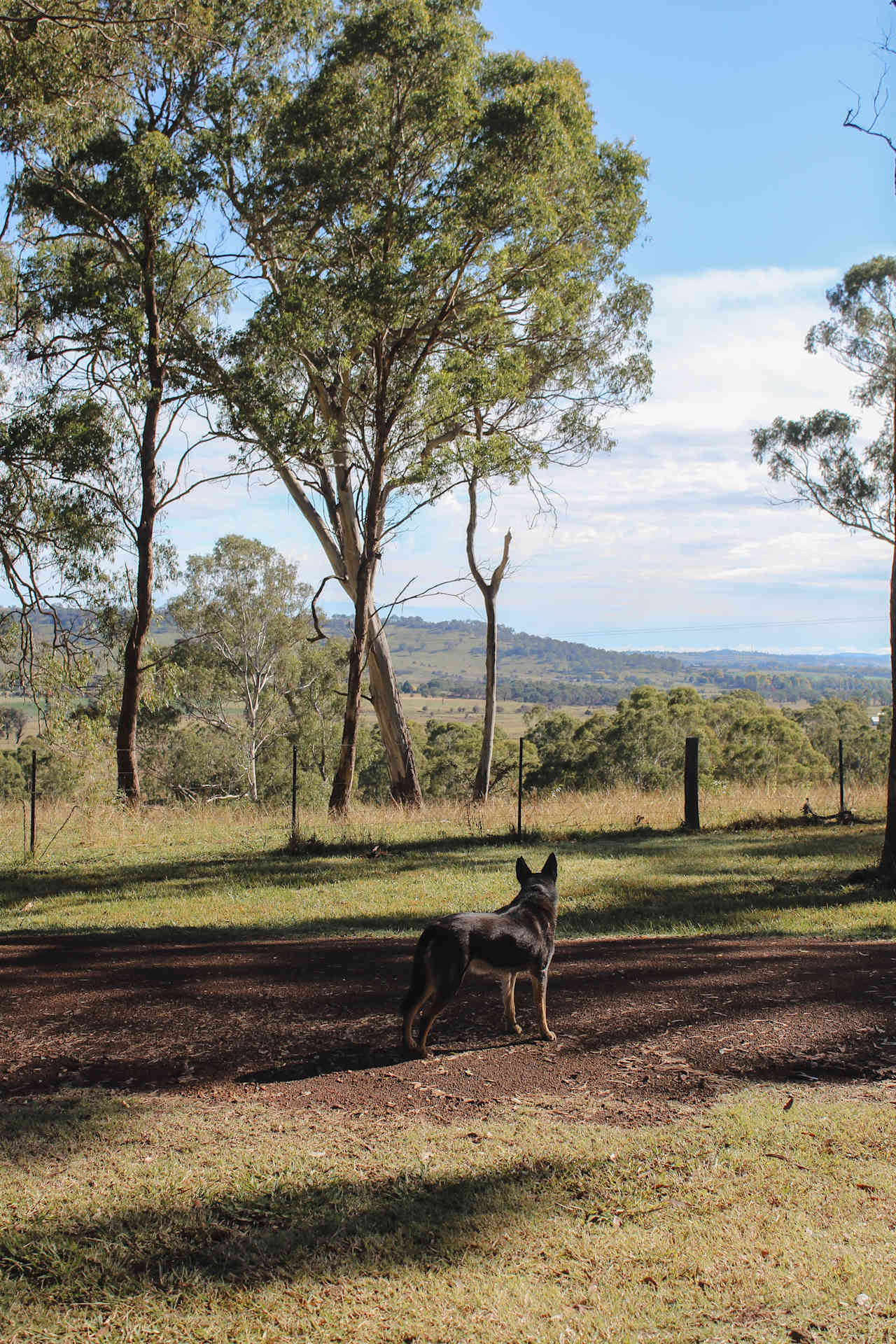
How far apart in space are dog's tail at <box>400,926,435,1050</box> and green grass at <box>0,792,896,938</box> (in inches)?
161

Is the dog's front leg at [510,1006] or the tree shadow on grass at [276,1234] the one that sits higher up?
the dog's front leg at [510,1006]

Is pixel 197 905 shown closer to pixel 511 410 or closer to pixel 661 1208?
pixel 661 1208

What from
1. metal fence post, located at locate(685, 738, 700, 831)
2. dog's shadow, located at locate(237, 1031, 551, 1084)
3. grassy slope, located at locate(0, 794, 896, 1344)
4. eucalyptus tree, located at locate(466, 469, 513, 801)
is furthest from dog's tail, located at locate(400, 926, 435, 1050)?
eucalyptus tree, located at locate(466, 469, 513, 801)

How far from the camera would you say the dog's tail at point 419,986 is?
484 cm

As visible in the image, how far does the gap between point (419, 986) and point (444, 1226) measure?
1505 mm

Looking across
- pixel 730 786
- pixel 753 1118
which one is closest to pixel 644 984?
pixel 753 1118

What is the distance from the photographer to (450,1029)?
5594mm

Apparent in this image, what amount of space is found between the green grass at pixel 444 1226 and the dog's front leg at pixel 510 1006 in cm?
93

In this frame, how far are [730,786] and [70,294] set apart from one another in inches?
627

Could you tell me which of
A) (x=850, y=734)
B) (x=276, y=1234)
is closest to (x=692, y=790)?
(x=276, y=1234)

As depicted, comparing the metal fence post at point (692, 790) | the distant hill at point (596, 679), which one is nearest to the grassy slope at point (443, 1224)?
the metal fence post at point (692, 790)

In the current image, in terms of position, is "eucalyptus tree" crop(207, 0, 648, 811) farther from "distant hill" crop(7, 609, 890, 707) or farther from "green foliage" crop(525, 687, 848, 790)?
"distant hill" crop(7, 609, 890, 707)

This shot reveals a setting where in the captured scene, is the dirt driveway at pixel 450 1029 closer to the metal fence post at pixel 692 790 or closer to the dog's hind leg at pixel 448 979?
the dog's hind leg at pixel 448 979

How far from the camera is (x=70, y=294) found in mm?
18375
